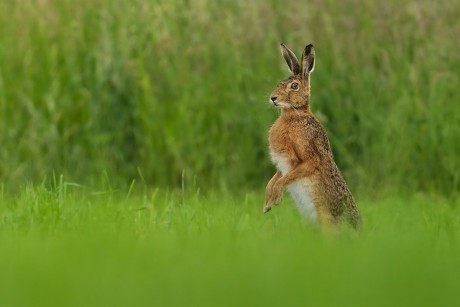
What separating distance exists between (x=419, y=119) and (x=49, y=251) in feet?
17.9

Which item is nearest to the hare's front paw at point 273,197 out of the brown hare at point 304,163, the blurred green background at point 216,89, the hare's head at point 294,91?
the brown hare at point 304,163

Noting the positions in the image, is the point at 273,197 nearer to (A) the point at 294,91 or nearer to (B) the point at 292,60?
(A) the point at 294,91

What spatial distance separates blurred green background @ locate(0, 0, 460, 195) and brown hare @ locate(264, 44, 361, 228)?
2.60 metres

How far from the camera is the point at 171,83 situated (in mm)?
9945

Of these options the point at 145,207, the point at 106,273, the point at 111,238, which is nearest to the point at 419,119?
the point at 145,207

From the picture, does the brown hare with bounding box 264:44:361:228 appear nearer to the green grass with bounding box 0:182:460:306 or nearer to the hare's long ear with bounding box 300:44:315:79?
the hare's long ear with bounding box 300:44:315:79

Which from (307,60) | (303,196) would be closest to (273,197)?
(303,196)

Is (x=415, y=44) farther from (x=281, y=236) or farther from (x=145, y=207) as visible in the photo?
(x=281, y=236)

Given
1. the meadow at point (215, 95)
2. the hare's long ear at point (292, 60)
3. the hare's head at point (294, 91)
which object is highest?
the hare's long ear at point (292, 60)

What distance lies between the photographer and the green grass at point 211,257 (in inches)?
134

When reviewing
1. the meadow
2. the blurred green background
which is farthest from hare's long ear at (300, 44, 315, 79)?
the blurred green background

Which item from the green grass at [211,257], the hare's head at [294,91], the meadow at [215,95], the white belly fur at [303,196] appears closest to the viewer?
the green grass at [211,257]

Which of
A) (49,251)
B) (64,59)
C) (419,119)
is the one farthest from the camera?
(64,59)

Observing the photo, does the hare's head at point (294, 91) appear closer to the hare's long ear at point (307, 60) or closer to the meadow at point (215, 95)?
the hare's long ear at point (307, 60)
